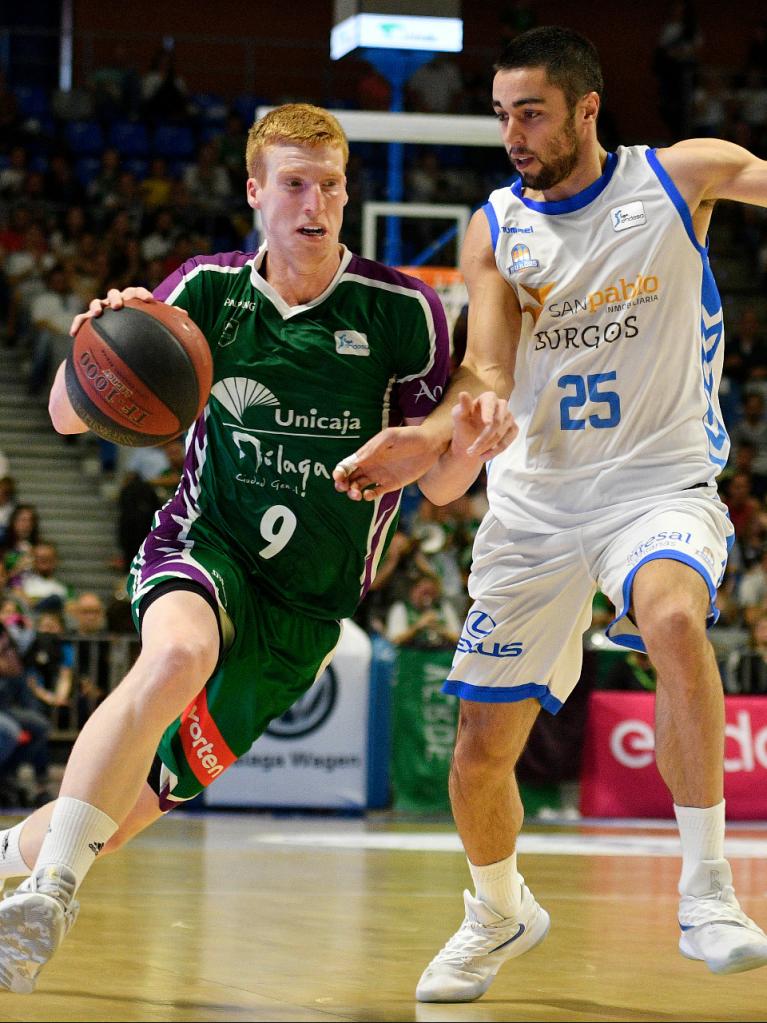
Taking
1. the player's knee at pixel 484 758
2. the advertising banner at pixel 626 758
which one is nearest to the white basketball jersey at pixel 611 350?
the player's knee at pixel 484 758

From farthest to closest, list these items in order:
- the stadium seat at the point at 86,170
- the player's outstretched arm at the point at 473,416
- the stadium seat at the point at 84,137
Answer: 1. the stadium seat at the point at 84,137
2. the stadium seat at the point at 86,170
3. the player's outstretched arm at the point at 473,416

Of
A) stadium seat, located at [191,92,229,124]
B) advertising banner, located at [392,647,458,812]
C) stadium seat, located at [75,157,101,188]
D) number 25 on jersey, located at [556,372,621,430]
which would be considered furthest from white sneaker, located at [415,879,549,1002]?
stadium seat, located at [191,92,229,124]

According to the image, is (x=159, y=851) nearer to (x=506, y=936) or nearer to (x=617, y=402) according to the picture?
(x=506, y=936)

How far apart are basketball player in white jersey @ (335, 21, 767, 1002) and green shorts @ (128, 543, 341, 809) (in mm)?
526

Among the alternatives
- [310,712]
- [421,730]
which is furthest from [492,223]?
[421,730]

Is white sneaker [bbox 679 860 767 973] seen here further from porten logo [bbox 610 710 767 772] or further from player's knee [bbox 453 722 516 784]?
porten logo [bbox 610 710 767 772]

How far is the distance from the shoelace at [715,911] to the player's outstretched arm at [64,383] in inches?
77.6

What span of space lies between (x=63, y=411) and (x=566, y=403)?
4.52 feet

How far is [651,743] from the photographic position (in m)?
11.0

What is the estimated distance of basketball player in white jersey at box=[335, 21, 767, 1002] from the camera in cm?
437

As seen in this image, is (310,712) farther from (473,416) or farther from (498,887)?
(473,416)

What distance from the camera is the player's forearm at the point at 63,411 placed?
423 centimetres

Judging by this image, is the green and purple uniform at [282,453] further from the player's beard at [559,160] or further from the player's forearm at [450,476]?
the player's beard at [559,160]

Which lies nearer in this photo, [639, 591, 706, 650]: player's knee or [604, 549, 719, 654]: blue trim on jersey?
[639, 591, 706, 650]: player's knee
